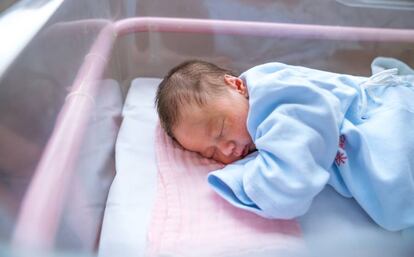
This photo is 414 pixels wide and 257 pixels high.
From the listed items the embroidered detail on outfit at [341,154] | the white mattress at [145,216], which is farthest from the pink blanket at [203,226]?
the embroidered detail on outfit at [341,154]

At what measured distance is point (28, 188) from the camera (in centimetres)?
42

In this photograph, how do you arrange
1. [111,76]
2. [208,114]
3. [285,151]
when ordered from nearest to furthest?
[285,151] < [208,114] < [111,76]

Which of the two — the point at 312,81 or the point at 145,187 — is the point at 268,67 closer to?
the point at 312,81

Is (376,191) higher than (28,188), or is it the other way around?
(28,188)

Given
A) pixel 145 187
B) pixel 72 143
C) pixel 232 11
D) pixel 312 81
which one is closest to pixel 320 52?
pixel 232 11

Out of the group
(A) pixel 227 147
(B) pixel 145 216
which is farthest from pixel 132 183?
(A) pixel 227 147

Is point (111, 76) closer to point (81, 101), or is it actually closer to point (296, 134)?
point (81, 101)

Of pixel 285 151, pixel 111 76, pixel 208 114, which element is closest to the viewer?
pixel 285 151

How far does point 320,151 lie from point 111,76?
0.52 meters

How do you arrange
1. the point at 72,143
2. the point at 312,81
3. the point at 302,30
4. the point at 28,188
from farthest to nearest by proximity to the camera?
the point at 302,30 < the point at 312,81 < the point at 72,143 < the point at 28,188

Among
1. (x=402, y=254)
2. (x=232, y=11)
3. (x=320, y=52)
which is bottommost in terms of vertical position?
(x=402, y=254)

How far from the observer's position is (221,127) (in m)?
0.65

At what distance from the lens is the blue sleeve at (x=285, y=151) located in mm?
526

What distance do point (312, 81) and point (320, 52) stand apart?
40 centimetres
